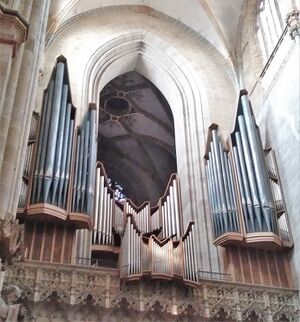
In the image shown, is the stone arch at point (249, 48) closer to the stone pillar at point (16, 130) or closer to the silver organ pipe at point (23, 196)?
the silver organ pipe at point (23, 196)

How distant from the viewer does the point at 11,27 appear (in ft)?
24.2

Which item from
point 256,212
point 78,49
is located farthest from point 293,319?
point 78,49

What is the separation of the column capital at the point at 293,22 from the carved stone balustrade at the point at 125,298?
19.8 ft

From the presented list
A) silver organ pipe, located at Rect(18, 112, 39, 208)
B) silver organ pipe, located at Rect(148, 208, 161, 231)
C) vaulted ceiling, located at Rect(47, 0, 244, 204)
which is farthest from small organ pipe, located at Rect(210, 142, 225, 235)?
vaulted ceiling, located at Rect(47, 0, 244, 204)

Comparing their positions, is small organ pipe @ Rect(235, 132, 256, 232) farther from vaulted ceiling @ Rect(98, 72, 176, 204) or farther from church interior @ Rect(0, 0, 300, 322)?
vaulted ceiling @ Rect(98, 72, 176, 204)

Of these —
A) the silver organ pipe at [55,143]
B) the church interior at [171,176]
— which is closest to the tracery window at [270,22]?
the church interior at [171,176]

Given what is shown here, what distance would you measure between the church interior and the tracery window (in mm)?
59

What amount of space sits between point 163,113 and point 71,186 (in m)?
8.37

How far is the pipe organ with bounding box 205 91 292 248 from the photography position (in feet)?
36.3

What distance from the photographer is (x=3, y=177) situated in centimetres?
692

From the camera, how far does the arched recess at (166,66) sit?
13688 mm

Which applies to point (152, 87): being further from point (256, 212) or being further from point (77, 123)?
point (256, 212)

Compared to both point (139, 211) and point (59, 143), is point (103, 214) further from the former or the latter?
point (59, 143)

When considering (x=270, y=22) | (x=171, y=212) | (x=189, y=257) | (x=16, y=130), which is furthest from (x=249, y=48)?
(x=16, y=130)
